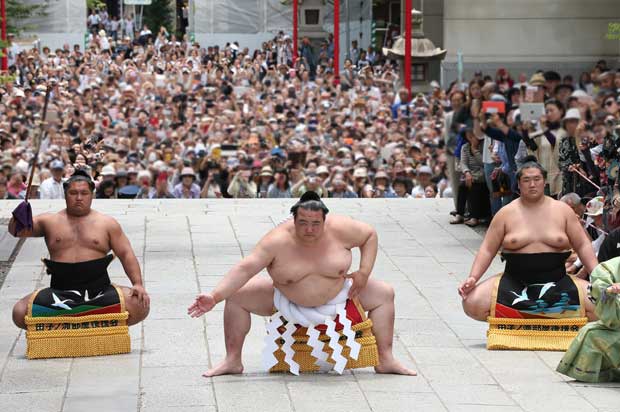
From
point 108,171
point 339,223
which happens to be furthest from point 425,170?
point 339,223

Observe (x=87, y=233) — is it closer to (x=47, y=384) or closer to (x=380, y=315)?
(x=47, y=384)

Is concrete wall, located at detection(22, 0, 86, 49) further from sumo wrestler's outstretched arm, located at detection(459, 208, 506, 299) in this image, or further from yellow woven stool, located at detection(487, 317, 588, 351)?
yellow woven stool, located at detection(487, 317, 588, 351)

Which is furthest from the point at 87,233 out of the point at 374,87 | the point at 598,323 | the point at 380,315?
the point at 374,87

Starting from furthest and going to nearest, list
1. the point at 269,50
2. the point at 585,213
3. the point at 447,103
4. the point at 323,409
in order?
the point at 269,50 → the point at 447,103 → the point at 585,213 → the point at 323,409

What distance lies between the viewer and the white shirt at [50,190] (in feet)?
45.8

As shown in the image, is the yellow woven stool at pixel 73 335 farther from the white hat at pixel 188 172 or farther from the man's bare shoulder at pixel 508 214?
the white hat at pixel 188 172

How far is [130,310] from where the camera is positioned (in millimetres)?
6668

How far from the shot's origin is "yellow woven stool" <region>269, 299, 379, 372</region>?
611 centimetres

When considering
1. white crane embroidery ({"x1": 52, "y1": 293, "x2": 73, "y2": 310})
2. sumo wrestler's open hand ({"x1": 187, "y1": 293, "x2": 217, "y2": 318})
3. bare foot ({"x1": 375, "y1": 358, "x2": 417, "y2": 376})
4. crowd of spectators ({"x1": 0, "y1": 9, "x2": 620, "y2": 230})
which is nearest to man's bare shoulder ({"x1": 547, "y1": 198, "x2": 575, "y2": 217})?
bare foot ({"x1": 375, "y1": 358, "x2": 417, "y2": 376})

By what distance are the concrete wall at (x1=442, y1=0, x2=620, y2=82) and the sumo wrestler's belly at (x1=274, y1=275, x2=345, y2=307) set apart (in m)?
17.5

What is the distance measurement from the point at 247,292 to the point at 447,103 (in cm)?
1448

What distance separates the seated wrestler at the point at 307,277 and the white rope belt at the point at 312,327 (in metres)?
0.03

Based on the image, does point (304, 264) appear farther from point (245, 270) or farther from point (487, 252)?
point (487, 252)

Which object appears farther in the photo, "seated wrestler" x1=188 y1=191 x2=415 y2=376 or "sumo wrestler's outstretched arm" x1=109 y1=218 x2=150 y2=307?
"sumo wrestler's outstretched arm" x1=109 y1=218 x2=150 y2=307
